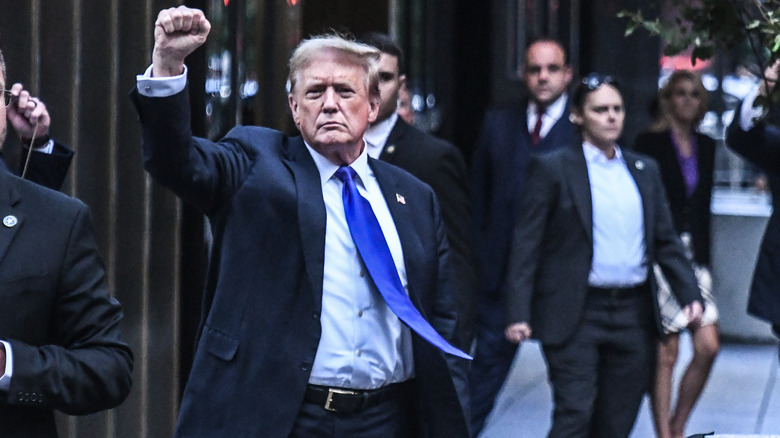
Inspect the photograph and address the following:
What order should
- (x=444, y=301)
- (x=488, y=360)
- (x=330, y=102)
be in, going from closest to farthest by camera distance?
(x=330, y=102), (x=444, y=301), (x=488, y=360)

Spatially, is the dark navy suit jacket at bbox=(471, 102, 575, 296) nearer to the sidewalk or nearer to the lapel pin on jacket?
the sidewalk

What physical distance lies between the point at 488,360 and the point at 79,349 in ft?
14.7

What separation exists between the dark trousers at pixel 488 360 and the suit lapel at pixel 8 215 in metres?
4.44

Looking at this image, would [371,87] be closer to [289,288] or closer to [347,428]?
[289,288]

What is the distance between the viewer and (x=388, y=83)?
5852 millimetres

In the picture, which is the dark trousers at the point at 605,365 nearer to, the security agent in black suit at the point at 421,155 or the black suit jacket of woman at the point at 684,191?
the security agent in black suit at the point at 421,155

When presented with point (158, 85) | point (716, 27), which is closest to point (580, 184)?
point (716, 27)

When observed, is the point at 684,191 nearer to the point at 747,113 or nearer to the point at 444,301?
the point at 747,113

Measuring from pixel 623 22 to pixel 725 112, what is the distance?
370cm

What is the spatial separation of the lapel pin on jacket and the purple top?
5.64 m

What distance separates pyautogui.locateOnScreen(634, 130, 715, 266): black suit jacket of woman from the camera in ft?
25.5

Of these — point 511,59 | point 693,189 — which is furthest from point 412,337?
point 511,59

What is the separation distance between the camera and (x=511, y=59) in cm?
1262

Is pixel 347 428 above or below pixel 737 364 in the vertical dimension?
above
